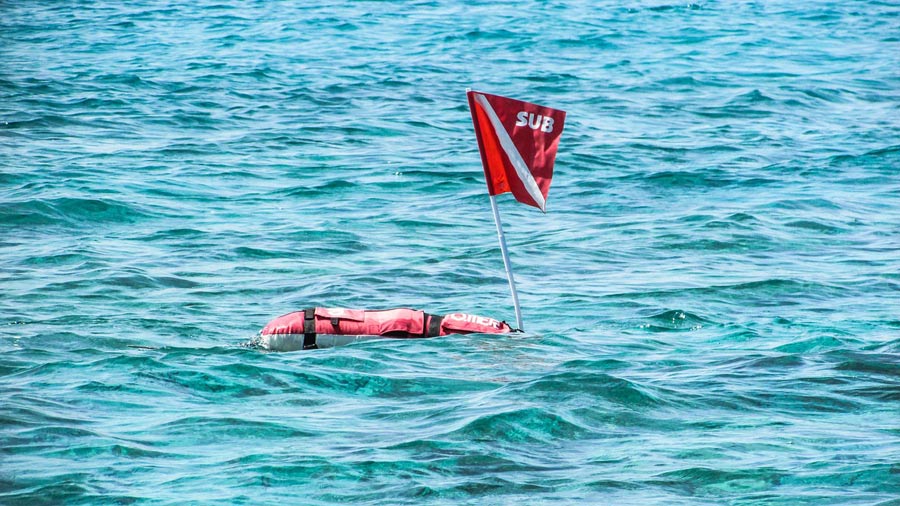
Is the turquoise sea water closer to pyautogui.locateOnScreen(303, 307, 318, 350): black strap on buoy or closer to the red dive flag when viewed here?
pyautogui.locateOnScreen(303, 307, 318, 350): black strap on buoy

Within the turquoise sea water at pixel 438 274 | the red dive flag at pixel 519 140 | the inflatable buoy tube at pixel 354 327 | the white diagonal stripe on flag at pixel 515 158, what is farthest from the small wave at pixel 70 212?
the white diagonal stripe on flag at pixel 515 158

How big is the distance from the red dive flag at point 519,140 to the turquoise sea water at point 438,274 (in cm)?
142

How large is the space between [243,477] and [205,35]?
27631mm

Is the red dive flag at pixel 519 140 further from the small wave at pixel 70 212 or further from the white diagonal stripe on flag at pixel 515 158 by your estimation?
the small wave at pixel 70 212

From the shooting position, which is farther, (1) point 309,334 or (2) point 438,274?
(2) point 438,274

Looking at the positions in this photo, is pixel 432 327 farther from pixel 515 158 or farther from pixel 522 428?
pixel 522 428

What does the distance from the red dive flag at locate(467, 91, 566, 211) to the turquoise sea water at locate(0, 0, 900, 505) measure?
1.42m

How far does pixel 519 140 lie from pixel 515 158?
16 cm

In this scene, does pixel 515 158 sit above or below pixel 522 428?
above

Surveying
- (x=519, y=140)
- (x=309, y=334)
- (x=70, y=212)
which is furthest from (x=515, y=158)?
(x=70, y=212)

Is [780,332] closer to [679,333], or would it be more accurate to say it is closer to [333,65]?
[679,333]

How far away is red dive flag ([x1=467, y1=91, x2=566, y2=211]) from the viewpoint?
10.4 m

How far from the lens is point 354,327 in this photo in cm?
1064

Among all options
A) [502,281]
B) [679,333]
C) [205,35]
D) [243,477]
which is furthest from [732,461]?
[205,35]
